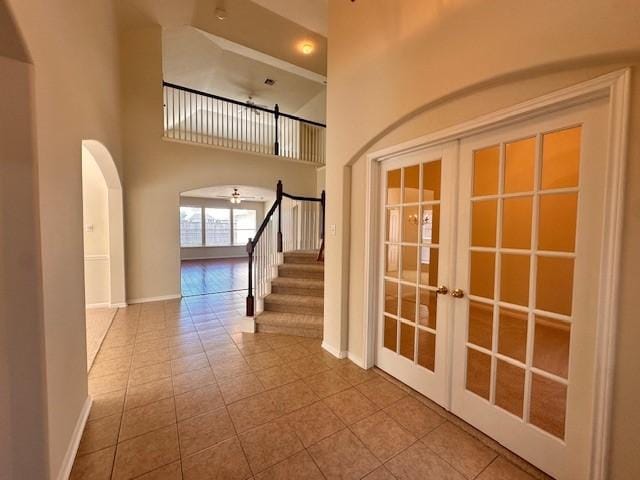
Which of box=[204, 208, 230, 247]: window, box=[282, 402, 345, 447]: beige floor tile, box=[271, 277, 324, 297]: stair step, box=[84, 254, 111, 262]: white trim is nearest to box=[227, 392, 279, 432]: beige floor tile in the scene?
box=[282, 402, 345, 447]: beige floor tile

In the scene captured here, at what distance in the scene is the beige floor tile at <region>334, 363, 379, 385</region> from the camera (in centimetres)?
259

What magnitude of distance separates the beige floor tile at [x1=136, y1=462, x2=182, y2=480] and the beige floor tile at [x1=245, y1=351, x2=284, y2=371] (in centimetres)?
114

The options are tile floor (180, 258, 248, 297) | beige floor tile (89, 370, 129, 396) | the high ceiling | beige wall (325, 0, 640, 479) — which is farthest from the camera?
tile floor (180, 258, 248, 297)

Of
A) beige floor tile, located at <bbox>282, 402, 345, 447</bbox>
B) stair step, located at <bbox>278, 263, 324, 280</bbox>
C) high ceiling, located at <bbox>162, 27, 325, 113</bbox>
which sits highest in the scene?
high ceiling, located at <bbox>162, 27, 325, 113</bbox>

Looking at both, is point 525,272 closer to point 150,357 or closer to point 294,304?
point 294,304

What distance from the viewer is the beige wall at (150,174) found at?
4.80 meters

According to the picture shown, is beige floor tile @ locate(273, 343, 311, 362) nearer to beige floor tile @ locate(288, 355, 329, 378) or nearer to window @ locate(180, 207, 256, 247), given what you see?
beige floor tile @ locate(288, 355, 329, 378)

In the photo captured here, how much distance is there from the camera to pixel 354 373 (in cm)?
271

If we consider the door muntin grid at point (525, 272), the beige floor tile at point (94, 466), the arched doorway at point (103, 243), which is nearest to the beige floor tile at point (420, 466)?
the door muntin grid at point (525, 272)

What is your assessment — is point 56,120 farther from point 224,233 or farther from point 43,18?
point 224,233

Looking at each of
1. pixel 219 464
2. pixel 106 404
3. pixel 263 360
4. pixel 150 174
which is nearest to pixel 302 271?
pixel 263 360

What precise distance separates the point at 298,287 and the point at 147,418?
2.29m

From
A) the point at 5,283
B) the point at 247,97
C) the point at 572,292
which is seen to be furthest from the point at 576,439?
the point at 247,97

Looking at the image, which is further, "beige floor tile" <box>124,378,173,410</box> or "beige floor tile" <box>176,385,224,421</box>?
"beige floor tile" <box>124,378,173,410</box>
